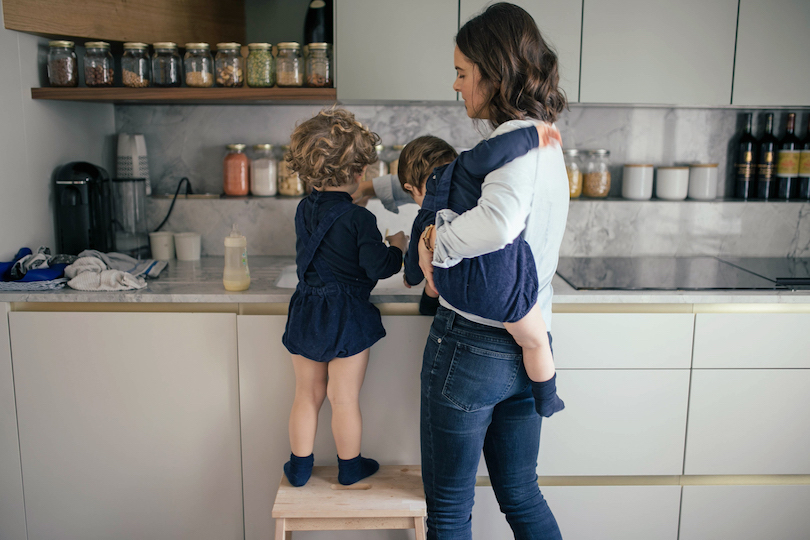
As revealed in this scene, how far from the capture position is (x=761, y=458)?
1.76 metres

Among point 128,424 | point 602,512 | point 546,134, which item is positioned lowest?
point 602,512

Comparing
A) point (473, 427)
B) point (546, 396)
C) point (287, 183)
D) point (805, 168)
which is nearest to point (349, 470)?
point (473, 427)

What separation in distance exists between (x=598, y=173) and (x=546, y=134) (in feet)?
3.85

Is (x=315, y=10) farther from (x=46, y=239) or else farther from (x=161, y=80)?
(x=46, y=239)

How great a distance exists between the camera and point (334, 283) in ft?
4.75

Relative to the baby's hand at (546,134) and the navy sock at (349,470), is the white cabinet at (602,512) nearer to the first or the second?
the navy sock at (349,470)

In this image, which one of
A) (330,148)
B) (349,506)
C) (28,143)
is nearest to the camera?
(330,148)

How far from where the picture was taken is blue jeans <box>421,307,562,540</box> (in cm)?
125

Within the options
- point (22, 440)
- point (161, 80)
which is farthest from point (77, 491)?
point (161, 80)

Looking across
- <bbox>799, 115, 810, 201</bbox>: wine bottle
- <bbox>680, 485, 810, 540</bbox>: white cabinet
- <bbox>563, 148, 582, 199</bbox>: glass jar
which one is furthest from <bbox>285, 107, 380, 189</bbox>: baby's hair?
<bbox>799, 115, 810, 201</bbox>: wine bottle

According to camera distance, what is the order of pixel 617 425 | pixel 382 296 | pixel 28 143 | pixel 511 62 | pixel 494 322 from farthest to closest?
pixel 28 143
pixel 617 425
pixel 382 296
pixel 494 322
pixel 511 62

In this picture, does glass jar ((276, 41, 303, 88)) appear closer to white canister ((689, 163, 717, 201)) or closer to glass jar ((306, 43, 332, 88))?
glass jar ((306, 43, 332, 88))

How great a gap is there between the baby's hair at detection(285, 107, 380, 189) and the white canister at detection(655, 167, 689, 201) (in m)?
1.26

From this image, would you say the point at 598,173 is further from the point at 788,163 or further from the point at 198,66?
the point at 198,66
